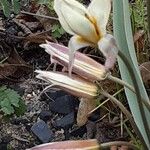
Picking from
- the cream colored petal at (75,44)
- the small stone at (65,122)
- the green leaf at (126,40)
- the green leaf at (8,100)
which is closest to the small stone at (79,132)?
the small stone at (65,122)

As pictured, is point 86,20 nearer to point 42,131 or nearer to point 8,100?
point 8,100

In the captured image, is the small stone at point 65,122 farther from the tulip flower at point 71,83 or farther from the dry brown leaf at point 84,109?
the tulip flower at point 71,83

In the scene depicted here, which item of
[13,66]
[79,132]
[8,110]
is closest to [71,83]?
[8,110]

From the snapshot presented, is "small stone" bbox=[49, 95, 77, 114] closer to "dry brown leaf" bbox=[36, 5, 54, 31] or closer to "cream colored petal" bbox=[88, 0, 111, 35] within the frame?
"dry brown leaf" bbox=[36, 5, 54, 31]

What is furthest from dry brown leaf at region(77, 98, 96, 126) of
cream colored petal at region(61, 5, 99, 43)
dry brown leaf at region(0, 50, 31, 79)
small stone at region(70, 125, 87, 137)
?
cream colored petal at region(61, 5, 99, 43)

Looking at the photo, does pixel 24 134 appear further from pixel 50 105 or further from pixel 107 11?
pixel 107 11

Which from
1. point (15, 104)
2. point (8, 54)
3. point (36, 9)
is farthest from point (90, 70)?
point (36, 9)
